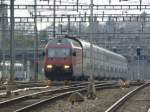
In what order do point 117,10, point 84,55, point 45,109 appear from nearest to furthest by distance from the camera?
point 45,109 → point 84,55 → point 117,10

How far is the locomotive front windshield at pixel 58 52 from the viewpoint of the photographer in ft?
140

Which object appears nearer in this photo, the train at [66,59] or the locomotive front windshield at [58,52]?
the train at [66,59]

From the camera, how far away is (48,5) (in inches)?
2080

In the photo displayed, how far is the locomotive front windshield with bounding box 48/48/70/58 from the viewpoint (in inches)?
1679

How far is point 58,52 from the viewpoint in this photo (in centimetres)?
4303

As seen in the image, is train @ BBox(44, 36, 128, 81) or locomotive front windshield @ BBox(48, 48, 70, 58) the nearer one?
train @ BBox(44, 36, 128, 81)

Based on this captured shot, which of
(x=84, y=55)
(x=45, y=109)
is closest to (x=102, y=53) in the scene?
(x=84, y=55)

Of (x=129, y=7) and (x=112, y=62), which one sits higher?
(x=129, y=7)

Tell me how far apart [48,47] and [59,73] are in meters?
2.31

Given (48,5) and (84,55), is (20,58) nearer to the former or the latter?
(48,5)

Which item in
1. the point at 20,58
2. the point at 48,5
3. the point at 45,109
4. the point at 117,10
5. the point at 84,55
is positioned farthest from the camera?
the point at 20,58

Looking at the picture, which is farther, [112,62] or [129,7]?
[112,62]

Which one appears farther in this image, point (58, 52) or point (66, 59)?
point (58, 52)

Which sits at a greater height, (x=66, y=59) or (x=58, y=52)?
(x=58, y=52)
